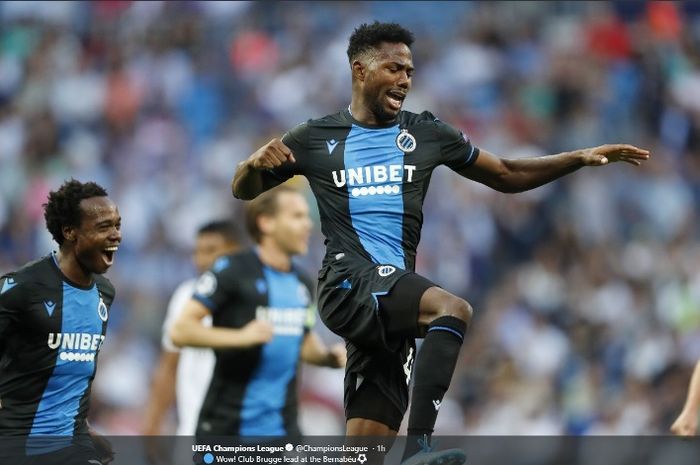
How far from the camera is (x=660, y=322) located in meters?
11.7

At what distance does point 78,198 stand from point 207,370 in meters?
3.14

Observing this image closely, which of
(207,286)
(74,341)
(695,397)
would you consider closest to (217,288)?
(207,286)

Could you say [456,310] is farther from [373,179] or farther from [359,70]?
[359,70]

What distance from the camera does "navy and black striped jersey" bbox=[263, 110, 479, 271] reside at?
5.47 metres

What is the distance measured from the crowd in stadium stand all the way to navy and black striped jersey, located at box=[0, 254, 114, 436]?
5.35 m

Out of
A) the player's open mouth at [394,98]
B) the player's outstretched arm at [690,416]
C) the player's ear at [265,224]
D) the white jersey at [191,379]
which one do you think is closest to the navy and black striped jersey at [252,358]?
the player's ear at [265,224]

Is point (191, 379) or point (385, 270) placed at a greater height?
point (385, 270)

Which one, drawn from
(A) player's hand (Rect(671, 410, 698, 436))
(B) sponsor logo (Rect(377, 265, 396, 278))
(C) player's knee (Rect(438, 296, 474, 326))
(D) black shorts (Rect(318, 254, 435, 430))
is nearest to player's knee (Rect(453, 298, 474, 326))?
(C) player's knee (Rect(438, 296, 474, 326))

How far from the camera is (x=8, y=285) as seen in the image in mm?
5504

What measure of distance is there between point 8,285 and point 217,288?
2.18 metres

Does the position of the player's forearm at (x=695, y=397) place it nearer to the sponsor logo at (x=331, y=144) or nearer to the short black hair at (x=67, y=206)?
the sponsor logo at (x=331, y=144)

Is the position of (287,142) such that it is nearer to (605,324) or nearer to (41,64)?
(605,324)

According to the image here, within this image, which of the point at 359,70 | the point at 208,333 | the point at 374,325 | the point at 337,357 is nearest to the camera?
the point at 374,325

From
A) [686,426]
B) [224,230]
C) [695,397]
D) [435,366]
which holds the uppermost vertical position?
[224,230]
